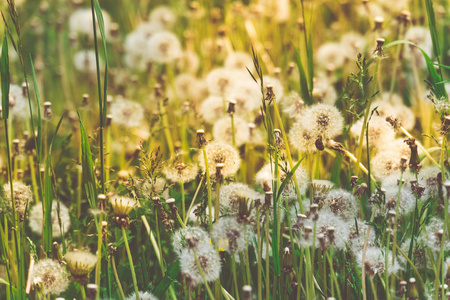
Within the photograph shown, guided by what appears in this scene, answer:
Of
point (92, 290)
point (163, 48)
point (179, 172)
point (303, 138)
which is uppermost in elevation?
point (163, 48)

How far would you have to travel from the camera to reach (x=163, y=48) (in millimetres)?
2975

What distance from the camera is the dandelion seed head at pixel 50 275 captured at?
1.40 meters

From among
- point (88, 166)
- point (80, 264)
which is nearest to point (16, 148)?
point (88, 166)

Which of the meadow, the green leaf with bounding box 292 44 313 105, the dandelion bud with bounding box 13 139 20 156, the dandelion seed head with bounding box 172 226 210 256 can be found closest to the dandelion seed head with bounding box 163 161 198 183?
the meadow

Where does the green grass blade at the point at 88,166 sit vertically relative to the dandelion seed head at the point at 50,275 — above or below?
above

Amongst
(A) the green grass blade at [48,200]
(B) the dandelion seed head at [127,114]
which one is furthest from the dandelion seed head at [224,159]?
(B) the dandelion seed head at [127,114]

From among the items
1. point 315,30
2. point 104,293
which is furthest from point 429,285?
point 315,30

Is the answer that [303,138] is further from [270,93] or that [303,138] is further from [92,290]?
[92,290]

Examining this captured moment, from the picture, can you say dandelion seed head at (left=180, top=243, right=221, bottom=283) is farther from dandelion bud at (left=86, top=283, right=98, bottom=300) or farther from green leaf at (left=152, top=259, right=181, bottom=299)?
dandelion bud at (left=86, top=283, right=98, bottom=300)

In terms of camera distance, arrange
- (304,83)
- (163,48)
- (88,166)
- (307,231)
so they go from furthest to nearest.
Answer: (163,48) < (304,83) < (88,166) < (307,231)

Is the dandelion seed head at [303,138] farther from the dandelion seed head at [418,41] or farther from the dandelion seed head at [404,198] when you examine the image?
the dandelion seed head at [418,41]

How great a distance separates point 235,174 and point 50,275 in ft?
Result: 2.24

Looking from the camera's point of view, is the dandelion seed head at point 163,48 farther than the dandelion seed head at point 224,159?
Yes

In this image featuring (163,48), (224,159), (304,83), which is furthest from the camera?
(163,48)
